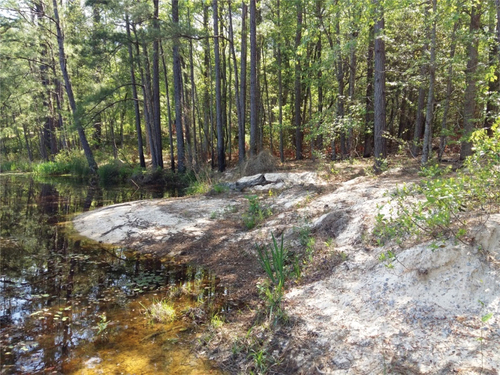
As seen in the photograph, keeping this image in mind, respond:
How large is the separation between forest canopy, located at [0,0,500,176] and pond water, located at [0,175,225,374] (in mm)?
5757

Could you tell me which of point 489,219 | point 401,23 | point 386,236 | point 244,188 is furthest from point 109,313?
point 401,23

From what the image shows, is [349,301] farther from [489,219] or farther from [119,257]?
[119,257]

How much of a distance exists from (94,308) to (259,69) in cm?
1658

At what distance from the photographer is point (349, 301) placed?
3.55 m

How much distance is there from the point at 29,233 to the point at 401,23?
1073 centimetres

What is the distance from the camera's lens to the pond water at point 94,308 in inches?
128

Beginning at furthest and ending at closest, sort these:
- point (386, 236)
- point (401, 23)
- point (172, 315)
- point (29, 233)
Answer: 1. point (401, 23)
2. point (29, 233)
3. point (386, 236)
4. point (172, 315)

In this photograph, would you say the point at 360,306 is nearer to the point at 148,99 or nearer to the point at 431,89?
the point at 431,89

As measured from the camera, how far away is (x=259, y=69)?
1873cm

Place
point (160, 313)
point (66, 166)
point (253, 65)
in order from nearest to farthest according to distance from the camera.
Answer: point (160, 313), point (253, 65), point (66, 166)

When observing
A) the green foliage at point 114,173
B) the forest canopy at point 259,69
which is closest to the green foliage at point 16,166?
the forest canopy at point 259,69

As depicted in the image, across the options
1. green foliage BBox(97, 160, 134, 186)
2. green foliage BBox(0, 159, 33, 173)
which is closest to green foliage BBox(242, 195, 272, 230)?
green foliage BBox(97, 160, 134, 186)

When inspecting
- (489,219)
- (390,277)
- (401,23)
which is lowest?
(390,277)

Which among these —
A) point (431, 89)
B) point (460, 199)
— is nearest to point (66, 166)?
point (431, 89)
